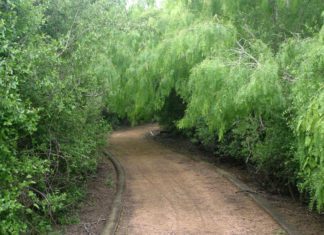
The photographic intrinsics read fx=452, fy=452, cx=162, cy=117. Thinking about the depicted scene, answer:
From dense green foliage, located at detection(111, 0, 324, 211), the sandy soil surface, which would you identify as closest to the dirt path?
the sandy soil surface

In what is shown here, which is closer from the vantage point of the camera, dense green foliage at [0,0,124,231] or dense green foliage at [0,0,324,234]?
dense green foliage at [0,0,124,231]

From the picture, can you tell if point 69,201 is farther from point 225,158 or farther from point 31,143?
point 225,158

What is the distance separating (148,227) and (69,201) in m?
1.60

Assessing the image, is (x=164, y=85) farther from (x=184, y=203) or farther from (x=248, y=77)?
(x=248, y=77)

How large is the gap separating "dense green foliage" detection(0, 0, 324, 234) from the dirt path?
109 cm

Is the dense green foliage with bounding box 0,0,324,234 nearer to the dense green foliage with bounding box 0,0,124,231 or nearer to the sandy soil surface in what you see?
the dense green foliage with bounding box 0,0,124,231

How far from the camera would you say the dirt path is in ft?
27.0

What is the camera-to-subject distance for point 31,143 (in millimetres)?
7453

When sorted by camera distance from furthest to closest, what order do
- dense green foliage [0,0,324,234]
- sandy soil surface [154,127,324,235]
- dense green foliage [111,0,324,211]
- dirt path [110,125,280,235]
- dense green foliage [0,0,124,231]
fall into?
sandy soil surface [154,127,324,235] → dirt path [110,125,280,235] → dense green foliage [111,0,324,211] → dense green foliage [0,0,324,234] → dense green foliage [0,0,124,231]

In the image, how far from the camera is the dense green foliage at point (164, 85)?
19.8 feet

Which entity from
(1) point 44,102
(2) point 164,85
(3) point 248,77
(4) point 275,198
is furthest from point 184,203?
(2) point 164,85

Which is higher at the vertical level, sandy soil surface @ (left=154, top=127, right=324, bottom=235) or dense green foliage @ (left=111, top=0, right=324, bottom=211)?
dense green foliage @ (left=111, top=0, right=324, bottom=211)

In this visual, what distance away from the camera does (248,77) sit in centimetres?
779

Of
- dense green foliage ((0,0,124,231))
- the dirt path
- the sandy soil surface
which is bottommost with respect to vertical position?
the sandy soil surface
